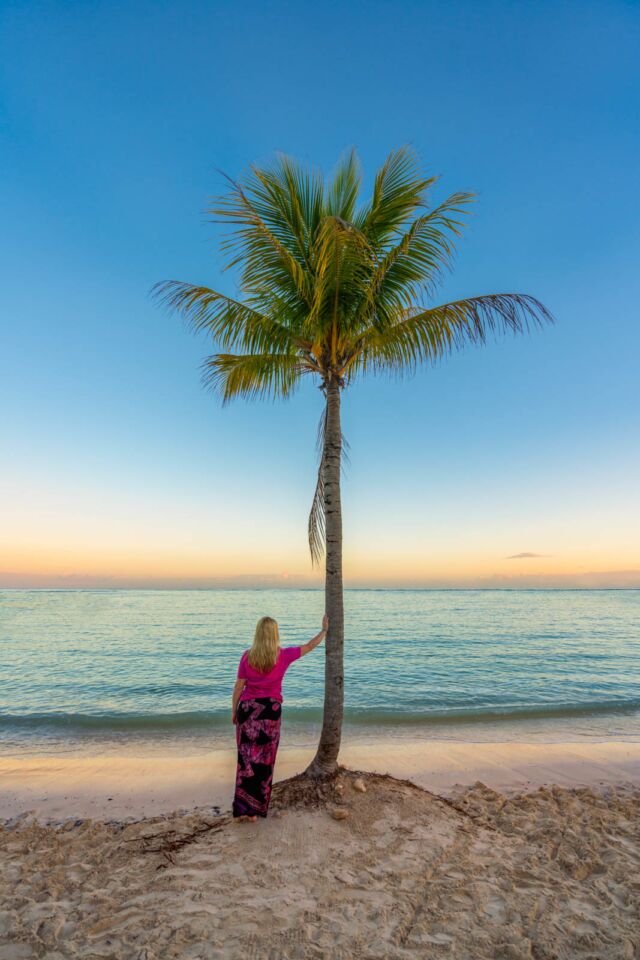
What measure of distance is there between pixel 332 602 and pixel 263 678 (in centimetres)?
126

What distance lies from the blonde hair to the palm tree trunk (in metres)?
A: 0.89

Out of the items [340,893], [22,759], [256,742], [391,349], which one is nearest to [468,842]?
[340,893]

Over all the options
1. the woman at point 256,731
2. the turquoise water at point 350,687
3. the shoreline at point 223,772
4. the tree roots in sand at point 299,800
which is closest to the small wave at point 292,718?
the turquoise water at point 350,687

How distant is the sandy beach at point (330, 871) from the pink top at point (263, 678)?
130 centimetres

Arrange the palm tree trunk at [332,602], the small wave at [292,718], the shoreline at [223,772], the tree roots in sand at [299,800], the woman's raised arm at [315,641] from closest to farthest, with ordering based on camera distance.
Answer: the tree roots in sand at [299,800], the woman's raised arm at [315,641], the palm tree trunk at [332,602], the shoreline at [223,772], the small wave at [292,718]

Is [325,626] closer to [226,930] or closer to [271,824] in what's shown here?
[271,824]

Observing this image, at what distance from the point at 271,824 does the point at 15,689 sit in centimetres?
1285

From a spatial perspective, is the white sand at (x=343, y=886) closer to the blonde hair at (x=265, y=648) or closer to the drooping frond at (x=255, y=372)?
the blonde hair at (x=265, y=648)

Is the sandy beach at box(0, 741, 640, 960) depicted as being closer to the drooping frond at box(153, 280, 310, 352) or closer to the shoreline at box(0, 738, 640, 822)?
the shoreline at box(0, 738, 640, 822)

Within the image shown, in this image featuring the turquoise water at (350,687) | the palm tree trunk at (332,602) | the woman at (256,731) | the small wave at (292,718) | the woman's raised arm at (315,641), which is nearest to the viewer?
the woman at (256,731)

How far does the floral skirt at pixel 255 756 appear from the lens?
5.09 m

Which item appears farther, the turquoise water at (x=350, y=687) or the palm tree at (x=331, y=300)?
the turquoise water at (x=350, y=687)

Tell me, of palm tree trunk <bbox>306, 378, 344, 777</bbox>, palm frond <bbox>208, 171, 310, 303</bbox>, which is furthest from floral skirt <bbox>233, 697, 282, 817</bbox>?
palm frond <bbox>208, 171, 310, 303</bbox>

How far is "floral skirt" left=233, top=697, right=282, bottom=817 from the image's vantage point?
5094 millimetres
